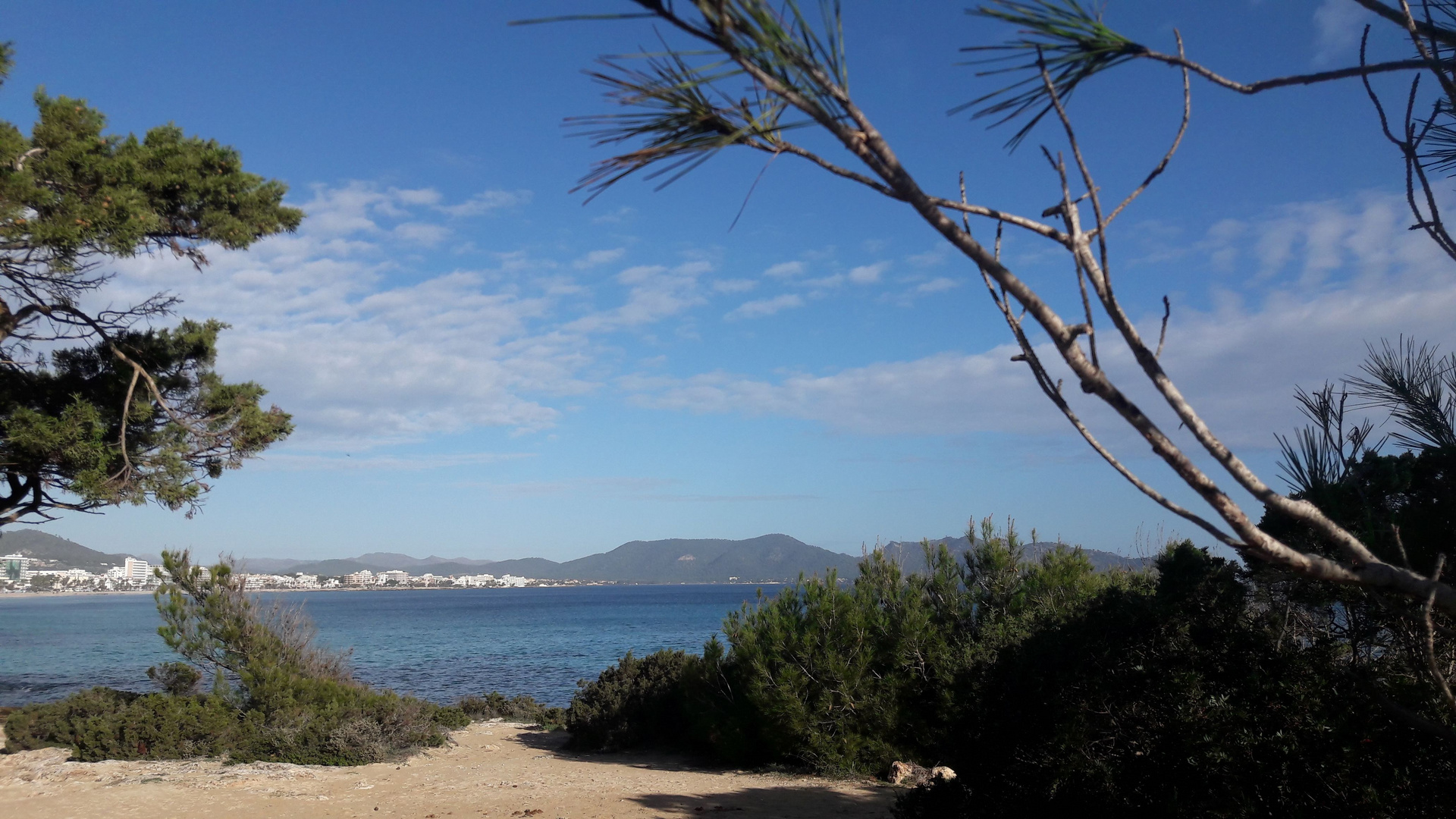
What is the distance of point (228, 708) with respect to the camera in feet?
35.5

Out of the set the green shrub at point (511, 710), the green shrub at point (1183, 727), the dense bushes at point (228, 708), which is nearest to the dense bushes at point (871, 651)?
the green shrub at point (1183, 727)

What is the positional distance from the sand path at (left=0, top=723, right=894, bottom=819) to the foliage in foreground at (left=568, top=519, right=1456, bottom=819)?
986mm

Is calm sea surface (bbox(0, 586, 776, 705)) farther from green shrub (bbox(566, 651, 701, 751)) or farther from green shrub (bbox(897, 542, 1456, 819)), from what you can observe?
green shrub (bbox(897, 542, 1456, 819))

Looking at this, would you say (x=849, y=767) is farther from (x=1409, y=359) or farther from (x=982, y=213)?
(x=982, y=213)

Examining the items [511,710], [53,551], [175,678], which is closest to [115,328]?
[175,678]

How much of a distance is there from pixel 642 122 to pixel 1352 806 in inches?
175

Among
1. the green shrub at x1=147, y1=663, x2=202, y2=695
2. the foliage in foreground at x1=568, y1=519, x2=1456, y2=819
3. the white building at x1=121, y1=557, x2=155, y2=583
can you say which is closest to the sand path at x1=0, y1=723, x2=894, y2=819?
the foliage in foreground at x1=568, y1=519, x2=1456, y2=819

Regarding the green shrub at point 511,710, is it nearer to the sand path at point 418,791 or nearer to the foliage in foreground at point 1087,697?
the sand path at point 418,791

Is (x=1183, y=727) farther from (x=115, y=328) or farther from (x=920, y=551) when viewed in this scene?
(x=115, y=328)

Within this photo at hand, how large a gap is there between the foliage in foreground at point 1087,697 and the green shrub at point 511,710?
6.84 metres

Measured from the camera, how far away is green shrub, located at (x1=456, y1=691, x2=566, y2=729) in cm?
1577

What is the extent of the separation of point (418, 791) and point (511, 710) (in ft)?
27.5

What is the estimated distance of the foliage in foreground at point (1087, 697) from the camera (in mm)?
4148

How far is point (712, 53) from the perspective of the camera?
1757 millimetres
